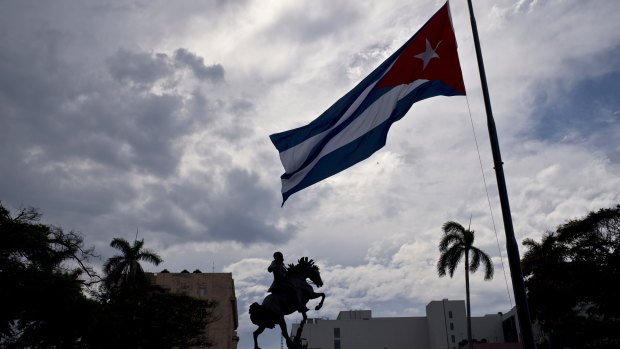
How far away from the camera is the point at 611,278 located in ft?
99.2

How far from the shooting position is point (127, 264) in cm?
5059

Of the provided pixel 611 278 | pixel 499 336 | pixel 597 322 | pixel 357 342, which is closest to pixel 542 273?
pixel 597 322

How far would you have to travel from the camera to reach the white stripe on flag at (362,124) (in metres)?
11.6

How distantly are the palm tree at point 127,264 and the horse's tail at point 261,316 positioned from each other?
38.3 metres

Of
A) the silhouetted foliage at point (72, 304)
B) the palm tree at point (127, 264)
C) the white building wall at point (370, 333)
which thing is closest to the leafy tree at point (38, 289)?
the silhouetted foliage at point (72, 304)

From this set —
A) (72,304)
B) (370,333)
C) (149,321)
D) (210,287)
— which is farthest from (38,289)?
(370,333)

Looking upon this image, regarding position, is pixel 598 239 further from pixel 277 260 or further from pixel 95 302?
pixel 95 302

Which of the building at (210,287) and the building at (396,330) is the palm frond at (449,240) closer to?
the building at (210,287)

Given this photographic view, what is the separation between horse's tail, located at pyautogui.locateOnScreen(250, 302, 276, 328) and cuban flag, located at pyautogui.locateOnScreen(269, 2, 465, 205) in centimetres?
279

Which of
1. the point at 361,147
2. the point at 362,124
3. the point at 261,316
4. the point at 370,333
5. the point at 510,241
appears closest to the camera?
the point at 510,241

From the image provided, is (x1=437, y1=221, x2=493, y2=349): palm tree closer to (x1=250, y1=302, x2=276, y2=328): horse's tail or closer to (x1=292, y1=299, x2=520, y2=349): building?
(x1=250, y1=302, x2=276, y2=328): horse's tail

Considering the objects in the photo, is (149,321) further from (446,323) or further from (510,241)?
(446,323)

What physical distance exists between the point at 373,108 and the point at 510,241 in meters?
4.52

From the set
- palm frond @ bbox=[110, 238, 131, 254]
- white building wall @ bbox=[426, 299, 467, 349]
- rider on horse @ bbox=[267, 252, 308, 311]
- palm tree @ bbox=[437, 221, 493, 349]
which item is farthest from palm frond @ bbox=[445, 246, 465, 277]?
white building wall @ bbox=[426, 299, 467, 349]
